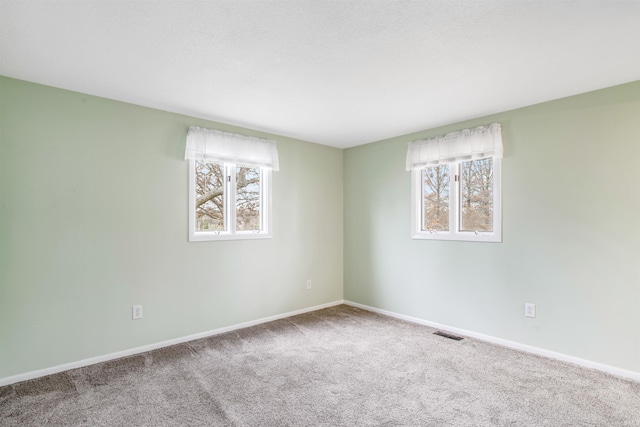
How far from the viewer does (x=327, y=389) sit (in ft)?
7.76

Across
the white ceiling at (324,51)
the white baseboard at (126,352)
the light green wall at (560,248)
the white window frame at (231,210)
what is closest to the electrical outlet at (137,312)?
the white baseboard at (126,352)

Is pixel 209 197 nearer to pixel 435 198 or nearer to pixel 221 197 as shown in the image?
pixel 221 197

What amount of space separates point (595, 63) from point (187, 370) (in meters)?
3.76

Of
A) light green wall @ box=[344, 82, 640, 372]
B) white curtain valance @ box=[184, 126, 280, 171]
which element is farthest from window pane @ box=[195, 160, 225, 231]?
light green wall @ box=[344, 82, 640, 372]

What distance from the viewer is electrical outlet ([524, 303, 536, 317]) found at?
3008 millimetres

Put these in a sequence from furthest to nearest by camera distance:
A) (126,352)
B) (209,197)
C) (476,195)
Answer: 1. (209,197)
2. (476,195)
3. (126,352)

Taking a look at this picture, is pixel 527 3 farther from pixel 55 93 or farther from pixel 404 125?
pixel 55 93

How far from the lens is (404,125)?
3695 millimetres

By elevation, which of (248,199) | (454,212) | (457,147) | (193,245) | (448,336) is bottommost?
(448,336)

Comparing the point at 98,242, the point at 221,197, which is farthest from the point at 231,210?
the point at 98,242

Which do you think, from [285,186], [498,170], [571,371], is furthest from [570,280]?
[285,186]

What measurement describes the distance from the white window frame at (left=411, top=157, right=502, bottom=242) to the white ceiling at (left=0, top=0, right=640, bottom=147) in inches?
28.9

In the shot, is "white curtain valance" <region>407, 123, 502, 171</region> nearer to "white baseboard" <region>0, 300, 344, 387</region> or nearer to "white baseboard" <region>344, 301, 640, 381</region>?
"white baseboard" <region>344, 301, 640, 381</region>

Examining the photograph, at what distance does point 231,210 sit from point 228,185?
0.93ft
